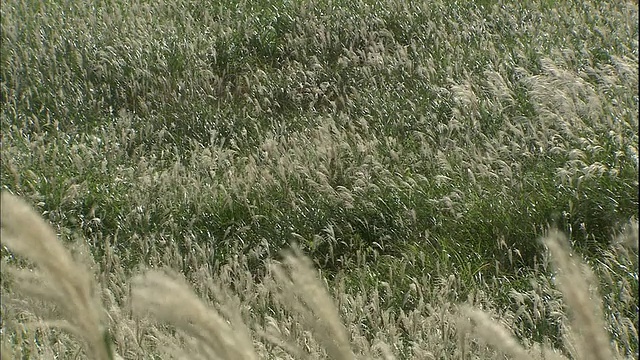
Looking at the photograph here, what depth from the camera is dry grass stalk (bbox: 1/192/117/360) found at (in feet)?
3.81

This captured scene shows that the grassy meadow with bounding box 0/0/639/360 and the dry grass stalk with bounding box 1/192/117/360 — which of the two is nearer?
the dry grass stalk with bounding box 1/192/117/360

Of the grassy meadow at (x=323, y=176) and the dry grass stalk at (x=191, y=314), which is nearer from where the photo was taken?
the dry grass stalk at (x=191, y=314)

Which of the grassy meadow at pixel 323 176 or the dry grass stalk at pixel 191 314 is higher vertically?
the dry grass stalk at pixel 191 314

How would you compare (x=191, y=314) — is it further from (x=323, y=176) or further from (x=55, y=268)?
(x=323, y=176)

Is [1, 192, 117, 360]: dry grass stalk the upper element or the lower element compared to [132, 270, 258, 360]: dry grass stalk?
upper

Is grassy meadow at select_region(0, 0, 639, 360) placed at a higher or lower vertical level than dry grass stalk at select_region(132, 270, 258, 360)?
lower

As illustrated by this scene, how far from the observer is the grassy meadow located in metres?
3.07

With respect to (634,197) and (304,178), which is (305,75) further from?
(634,197)

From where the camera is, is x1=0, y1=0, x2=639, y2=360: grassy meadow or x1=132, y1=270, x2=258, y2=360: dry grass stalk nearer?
x1=132, y1=270, x2=258, y2=360: dry grass stalk

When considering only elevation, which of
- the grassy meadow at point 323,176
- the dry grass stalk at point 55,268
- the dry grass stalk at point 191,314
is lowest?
the grassy meadow at point 323,176

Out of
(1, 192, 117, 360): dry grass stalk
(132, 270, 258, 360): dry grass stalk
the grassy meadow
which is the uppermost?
(1, 192, 117, 360): dry grass stalk

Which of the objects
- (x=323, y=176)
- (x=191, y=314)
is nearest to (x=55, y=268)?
(x=191, y=314)

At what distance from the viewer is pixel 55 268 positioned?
3.91 feet

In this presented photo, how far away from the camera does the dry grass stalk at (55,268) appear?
116 centimetres
